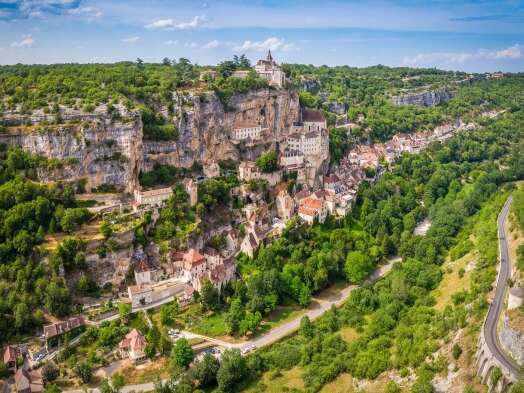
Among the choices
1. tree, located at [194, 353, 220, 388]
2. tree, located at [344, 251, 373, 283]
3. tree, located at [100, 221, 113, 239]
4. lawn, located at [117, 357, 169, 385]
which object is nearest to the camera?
tree, located at [194, 353, 220, 388]

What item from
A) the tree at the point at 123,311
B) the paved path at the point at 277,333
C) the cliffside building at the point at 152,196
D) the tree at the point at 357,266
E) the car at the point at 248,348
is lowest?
the car at the point at 248,348

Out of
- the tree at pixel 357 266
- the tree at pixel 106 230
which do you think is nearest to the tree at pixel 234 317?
the tree at pixel 106 230

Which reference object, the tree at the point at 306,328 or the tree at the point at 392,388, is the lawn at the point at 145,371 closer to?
the tree at the point at 306,328

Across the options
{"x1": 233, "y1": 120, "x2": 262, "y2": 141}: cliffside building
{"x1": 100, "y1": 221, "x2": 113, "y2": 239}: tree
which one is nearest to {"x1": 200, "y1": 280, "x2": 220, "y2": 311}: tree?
{"x1": 100, "y1": 221, "x2": 113, "y2": 239}: tree

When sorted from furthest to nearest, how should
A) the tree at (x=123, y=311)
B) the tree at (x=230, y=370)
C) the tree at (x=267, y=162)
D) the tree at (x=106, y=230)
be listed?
the tree at (x=267, y=162)
the tree at (x=106, y=230)
the tree at (x=123, y=311)
the tree at (x=230, y=370)

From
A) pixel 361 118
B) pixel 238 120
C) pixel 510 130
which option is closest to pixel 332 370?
pixel 238 120

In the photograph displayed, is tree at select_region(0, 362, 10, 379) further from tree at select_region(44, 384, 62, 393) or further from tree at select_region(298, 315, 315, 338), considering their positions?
tree at select_region(298, 315, 315, 338)
